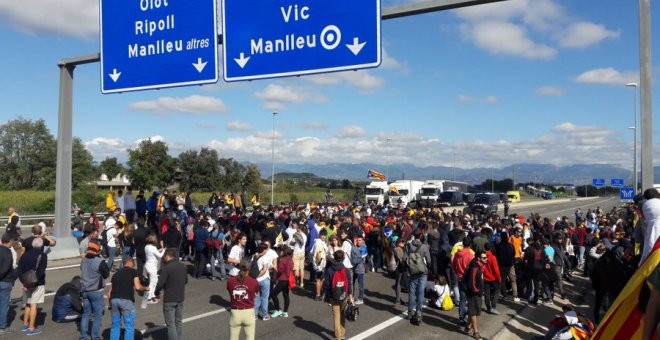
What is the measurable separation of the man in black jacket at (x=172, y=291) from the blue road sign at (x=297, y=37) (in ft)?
12.2

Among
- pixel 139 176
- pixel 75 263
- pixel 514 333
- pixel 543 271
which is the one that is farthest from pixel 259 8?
pixel 139 176

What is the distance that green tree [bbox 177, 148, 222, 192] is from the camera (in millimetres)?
59594

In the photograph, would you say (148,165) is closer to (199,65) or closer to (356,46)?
(199,65)

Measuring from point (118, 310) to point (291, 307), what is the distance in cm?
464

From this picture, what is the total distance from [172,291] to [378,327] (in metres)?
4.35

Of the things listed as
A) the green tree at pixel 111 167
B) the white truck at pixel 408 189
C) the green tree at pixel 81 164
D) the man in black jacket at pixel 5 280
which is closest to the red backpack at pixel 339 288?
the man in black jacket at pixel 5 280

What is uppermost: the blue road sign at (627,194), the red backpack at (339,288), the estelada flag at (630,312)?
the estelada flag at (630,312)

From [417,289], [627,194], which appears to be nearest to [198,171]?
[627,194]

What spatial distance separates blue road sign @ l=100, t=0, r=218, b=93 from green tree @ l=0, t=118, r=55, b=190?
66.7 m

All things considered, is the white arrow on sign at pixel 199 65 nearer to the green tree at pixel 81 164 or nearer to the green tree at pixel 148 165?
the green tree at pixel 148 165

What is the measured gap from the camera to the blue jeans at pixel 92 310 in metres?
8.83

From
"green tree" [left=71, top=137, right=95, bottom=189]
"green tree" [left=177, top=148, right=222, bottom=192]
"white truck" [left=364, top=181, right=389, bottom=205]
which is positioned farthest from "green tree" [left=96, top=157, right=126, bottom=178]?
"white truck" [left=364, top=181, right=389, bottom=205]

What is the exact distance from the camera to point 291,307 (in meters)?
12.2

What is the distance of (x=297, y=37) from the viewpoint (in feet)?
30.1
